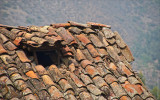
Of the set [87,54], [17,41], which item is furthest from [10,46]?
[87,54]

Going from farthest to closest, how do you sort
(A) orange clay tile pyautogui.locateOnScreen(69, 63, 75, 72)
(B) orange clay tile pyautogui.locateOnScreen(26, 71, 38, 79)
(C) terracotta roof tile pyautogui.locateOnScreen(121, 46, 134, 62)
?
(C) terracotta roof tile pyautogui.locateOnScreen(121, 46, 134, 62), (A) orange clay tile pyautogui.locateOnScreen(69, 63, 75, 72), (B) orange clay tile pyautogui.locateOnScreen(26, 71, 38, 79)

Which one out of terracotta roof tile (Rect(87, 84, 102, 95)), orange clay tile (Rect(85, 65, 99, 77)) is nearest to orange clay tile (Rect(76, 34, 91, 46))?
orange clay tile (Rect(85, 65, 99, 77))

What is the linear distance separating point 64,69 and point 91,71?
0.84m

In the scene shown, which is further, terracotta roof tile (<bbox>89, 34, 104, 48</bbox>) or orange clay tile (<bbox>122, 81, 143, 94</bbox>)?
terracotta roof tile (<bbox>89, 34, 104, 48</bbox>)

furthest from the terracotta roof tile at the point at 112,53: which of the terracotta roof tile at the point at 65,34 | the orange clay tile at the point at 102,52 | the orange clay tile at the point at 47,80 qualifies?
the orange clay tile at the point at 47,80

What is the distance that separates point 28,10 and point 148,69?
253 feet

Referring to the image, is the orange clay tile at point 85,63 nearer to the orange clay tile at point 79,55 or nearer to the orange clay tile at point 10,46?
the orange clay tile at point 79,55

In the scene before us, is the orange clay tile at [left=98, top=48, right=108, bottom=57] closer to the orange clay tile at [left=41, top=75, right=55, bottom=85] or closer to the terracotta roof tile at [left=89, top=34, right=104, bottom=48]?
the terracotta roof tile at [left=89, top=34, right=104, bottom=48]

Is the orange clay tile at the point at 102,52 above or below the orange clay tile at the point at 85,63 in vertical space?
above

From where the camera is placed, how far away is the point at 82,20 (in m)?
162

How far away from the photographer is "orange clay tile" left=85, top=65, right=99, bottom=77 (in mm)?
7970

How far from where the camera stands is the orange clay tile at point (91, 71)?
797 cm

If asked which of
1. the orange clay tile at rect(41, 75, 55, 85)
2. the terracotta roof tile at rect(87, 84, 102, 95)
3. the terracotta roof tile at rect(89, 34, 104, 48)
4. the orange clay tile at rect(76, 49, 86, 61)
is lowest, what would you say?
the terracotta roof tile at rect(87, 84, 102, 95)

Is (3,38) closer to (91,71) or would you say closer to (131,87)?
(91,71)
